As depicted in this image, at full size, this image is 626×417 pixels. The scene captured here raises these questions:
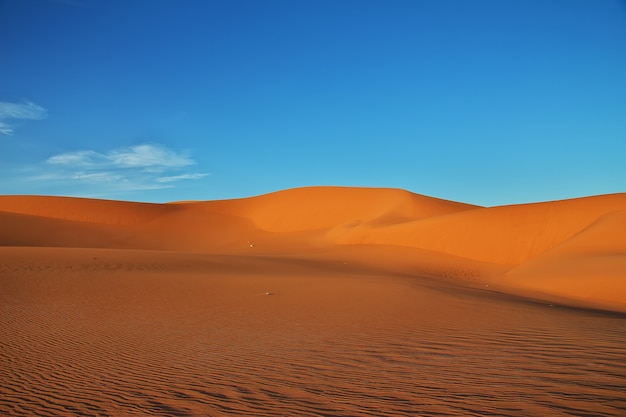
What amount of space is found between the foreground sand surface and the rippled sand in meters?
0.04

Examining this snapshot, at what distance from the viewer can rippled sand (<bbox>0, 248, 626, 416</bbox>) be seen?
5723 mm

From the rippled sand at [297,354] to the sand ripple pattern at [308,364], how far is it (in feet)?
0.09

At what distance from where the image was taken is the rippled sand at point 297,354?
18.8 feet

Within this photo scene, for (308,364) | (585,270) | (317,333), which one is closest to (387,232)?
(585,270)

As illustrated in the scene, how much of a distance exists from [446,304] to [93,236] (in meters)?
47.4

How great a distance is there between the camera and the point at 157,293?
682 inches

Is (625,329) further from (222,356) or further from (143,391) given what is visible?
(143,391)

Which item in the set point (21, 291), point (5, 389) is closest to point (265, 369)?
point (5, 389)

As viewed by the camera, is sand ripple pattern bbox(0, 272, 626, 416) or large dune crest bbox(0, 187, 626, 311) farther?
large dune crest bbox(0, 187, 626, 311)

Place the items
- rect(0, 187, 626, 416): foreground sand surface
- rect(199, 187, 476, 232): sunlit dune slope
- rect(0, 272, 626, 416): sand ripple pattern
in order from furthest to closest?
rect(199, 187, 476, 232): sunlit dune slope < rect(0, 187, 626, 416): foreground sand surface < rect(0, 272, 626, 416): sand ripple pattern

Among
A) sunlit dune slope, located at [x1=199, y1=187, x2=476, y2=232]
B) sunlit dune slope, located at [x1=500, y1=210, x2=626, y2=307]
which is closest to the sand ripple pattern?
sunlit dune slope, located at [x1=500, y1=210, x2=626, y2=307]

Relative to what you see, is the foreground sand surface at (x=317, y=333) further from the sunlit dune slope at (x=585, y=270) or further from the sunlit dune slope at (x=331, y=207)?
the sunlit dune slope at (x=331, y=207)

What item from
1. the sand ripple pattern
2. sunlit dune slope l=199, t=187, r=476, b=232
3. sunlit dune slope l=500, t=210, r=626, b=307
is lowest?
the sand ripple pattern

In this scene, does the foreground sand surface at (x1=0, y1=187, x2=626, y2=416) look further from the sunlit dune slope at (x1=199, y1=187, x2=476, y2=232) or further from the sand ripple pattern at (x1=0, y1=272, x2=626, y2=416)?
the sunlit dune slope at (x1=199, y1=187, x2=476, y2=232)
